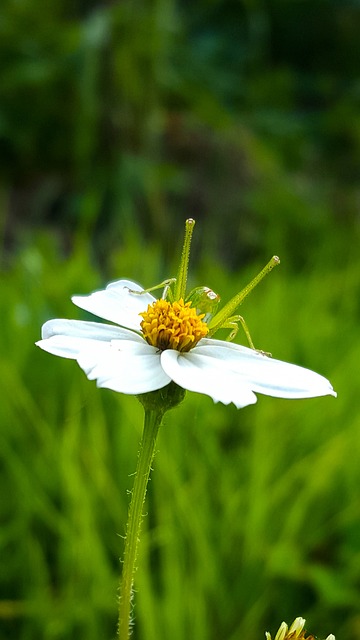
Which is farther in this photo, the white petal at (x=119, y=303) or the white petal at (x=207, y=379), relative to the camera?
the white petal at (x=119, y=303)

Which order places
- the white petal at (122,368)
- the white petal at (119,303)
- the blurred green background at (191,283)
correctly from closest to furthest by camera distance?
the white petal at (122,368) < the white petal at (119,303) < the blurred green background at (191,283)

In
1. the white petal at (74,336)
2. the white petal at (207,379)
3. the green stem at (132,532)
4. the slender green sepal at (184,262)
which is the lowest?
the green stem at (132,532)

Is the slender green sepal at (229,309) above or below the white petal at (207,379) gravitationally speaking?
above

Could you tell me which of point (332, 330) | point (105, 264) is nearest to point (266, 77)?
point (105, 264)

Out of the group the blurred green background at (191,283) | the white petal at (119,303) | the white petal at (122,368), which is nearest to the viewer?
the white petal at (122,368)

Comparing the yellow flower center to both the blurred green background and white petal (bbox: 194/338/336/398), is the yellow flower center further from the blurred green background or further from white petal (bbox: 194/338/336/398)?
the blurred green background

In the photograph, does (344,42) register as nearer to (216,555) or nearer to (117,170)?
(117,170)

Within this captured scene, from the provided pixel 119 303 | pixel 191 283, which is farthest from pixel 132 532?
pixel 191 283

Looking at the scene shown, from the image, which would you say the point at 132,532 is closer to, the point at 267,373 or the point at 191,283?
the point at 267,373

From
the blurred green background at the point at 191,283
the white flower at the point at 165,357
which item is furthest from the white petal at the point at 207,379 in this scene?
the blurred green background at the point at 191,283

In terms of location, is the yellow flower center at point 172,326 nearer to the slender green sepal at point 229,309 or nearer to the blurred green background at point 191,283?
the slender green sepal at point 229,309
